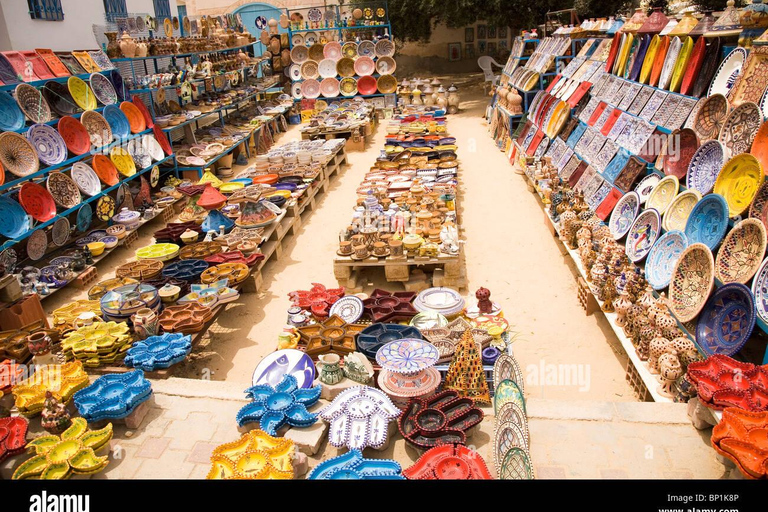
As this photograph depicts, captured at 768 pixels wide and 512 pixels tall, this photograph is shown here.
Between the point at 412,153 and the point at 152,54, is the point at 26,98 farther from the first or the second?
the point at 412,153

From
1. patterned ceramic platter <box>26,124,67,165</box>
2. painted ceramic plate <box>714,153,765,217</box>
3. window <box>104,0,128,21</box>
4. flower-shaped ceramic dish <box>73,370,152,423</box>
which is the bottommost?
flower-shaped ceramic dish <box>73,370,152,423</box>

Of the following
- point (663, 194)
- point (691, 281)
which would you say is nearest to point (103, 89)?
point (663, 194)

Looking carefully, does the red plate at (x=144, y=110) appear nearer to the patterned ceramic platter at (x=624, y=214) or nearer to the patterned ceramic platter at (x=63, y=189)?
the patterned ceramic platter at (x=63, y=189)

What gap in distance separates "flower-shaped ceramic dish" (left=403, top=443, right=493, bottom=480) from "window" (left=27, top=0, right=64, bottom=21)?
12.1 m

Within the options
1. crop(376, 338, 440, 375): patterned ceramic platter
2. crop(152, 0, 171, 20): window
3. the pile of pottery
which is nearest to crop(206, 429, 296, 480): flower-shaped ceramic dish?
crop(376, 338, 440, 375): patterned ceramic platter

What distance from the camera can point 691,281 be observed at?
13.4 feet

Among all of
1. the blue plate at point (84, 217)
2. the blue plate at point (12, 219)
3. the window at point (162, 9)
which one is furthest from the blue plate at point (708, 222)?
the window at point (162, 9)

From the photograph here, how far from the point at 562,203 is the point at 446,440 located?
424cm

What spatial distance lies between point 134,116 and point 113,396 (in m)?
6.43

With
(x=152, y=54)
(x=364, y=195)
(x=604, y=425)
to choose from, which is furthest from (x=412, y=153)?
(x=604, y=425)

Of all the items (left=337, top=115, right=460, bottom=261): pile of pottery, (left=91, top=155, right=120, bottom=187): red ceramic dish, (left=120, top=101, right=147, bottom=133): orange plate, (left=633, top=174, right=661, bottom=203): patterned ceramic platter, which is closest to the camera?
(left=633, top=174, right=661, bottom=203): patterned ceramic platter

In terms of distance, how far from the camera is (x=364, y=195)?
7430 millimetres

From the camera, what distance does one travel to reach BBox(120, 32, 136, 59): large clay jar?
9.05 meters

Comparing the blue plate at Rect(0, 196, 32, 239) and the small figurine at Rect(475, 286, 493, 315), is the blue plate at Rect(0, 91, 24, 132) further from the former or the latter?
the small figurine at Rect(475, 286, 493, 315)
